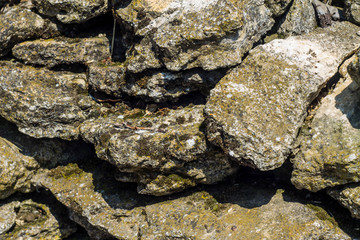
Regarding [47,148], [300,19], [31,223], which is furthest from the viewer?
[31,223]

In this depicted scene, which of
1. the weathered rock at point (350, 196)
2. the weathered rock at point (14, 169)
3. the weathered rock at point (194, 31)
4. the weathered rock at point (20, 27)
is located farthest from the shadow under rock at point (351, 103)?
the weathered rock at point (14, 169)

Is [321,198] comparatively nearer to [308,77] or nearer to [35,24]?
[308,77]

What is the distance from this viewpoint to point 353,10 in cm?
1034

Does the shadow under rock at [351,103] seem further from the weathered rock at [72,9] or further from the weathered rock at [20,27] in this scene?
the weathered rock at [20,27]

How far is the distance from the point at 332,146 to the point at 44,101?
7654mm

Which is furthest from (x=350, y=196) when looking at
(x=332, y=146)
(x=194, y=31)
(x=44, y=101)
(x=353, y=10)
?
(x=44, y=101)

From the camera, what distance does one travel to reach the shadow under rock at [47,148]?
1180 cm

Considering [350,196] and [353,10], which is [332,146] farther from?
[353,10]

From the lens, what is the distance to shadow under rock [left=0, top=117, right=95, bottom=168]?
38.7 feet

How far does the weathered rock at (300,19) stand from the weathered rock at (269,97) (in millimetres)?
978

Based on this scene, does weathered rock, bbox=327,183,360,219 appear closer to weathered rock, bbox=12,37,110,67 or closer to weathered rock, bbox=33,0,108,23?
weathered rock, bbox=12,37,110,67

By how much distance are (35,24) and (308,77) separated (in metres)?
7.72

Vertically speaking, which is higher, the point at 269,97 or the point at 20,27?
the point at 269,97

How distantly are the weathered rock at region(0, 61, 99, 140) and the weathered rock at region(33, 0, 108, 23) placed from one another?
5.30 feet
